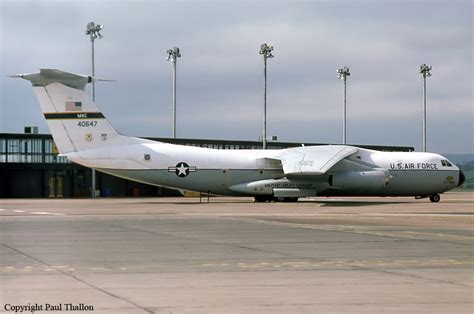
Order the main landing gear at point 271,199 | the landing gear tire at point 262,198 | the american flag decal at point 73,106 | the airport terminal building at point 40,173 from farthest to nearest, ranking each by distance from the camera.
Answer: the airport terminal building at point 40,173
the landing gear tire at point 262,198
the main landing gear at point 271,199
the american flag decal at point 73,106

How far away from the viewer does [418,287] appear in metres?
12.1

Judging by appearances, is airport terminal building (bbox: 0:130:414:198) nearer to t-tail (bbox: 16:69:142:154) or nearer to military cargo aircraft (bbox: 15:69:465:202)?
t-tail (bbox: 16:69:142:154)

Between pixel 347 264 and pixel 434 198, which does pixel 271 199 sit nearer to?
pixel 434 198

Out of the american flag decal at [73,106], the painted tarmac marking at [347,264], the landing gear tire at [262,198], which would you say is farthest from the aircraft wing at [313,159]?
the painted tarmac marking at [347,264]

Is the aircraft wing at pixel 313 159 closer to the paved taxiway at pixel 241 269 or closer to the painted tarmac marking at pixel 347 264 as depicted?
the paved taxiway at pixel 241 269

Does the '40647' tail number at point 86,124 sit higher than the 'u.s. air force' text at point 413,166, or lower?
higher

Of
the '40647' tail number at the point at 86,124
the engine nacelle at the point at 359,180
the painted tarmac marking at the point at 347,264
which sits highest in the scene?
the '40647' tail number at the point at 86,124

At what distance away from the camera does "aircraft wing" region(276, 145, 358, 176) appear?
4978cm

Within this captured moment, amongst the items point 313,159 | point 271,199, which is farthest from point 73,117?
point 313,159

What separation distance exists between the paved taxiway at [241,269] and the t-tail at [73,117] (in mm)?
26174

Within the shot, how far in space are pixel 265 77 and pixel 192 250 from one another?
59899 mm

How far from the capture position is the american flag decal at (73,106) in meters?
51.6

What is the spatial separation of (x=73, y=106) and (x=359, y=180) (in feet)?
64.2

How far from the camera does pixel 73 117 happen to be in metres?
51.8
